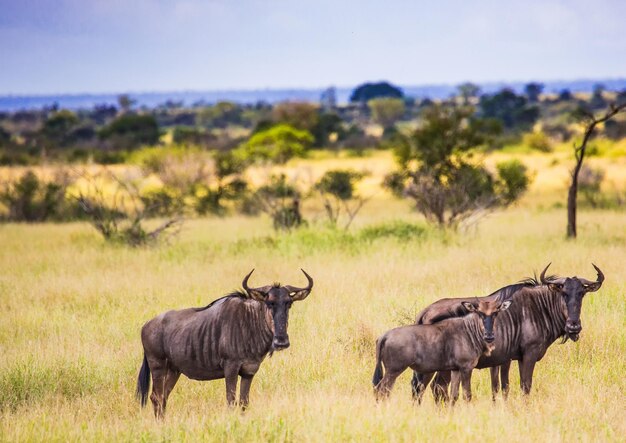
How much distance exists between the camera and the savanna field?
6.52 meters

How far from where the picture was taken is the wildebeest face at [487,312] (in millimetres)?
6648

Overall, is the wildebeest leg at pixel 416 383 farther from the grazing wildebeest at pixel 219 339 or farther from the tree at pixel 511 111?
the tree at pixel 511 111

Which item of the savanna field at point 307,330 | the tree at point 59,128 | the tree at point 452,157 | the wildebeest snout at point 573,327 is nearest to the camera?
the savanna field at point 307,330

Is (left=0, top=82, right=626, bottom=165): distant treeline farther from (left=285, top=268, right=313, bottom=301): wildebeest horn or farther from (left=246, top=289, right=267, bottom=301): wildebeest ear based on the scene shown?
(left=246, top=289, right=267, bottom=301): wildebeest ear

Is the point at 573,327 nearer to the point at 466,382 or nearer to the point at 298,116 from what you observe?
the point at 466,382

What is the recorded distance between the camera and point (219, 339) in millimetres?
6777

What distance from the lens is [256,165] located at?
3781 centimetres

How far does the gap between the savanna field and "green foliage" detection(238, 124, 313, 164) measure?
892 inches

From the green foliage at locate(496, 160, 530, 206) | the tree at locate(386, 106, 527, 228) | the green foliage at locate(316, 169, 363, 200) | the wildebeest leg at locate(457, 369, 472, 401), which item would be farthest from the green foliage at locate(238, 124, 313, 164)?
the wildebeest leg at locate(457, 369, 472, 401)

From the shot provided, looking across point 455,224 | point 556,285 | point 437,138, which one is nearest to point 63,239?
point 455,224

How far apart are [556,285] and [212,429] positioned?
3.23 m

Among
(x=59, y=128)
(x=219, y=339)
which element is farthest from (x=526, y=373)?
(x=59, y=128)

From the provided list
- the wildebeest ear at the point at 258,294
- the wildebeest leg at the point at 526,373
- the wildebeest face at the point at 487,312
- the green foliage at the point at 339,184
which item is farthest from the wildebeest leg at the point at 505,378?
the green foliage at the point at 339,184

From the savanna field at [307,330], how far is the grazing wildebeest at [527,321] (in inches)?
9.7
